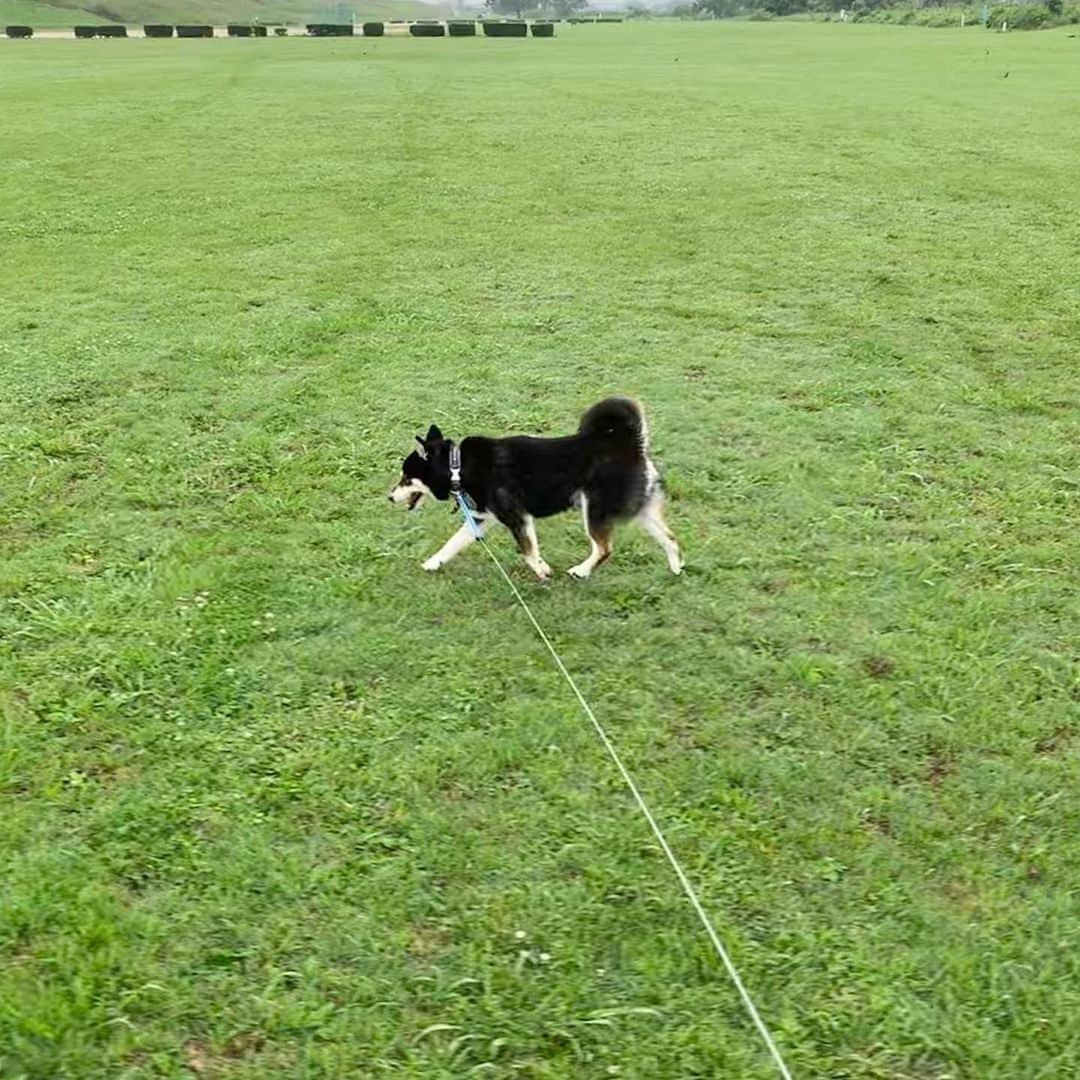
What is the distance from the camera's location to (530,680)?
11.9 ft

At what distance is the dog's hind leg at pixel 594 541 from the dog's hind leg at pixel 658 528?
5.6 inches

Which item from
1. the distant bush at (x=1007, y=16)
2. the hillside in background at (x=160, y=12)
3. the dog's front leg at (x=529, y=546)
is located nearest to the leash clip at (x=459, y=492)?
the dog's front leg at (x=529, y=546)

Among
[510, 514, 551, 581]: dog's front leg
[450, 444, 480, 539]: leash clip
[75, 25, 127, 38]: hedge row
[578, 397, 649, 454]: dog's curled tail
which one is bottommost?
[510, 514, 551, 581]: dog's front leg

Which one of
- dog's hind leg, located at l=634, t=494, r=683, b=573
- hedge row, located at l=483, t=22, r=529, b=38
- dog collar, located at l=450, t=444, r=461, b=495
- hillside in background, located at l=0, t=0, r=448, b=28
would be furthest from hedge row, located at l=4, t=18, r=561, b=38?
dog's hind leg, located at l=634, t=494, r=683, b=573

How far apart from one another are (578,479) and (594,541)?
10.8 inches

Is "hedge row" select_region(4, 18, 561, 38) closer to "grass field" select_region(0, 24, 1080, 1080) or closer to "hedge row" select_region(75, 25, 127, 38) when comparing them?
"hedge row" select_region(75, 25, 127, 38)

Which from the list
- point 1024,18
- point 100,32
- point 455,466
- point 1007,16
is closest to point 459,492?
point 455,466

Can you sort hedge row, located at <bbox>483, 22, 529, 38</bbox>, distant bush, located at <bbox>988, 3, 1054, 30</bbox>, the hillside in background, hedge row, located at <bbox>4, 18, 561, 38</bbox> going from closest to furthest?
distant bush, located at <bbox>988, 3, 1054, 30</bbox> → hedge row, located at <bbox>4, 18, 561, 38</bbox> → hedge row, located at <bbox>483, 22, 529, 38</bbox> → the hillside in background

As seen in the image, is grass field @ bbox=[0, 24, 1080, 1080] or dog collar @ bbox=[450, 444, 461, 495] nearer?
grass field @ bbox=[0, 24, 1080, 1080]

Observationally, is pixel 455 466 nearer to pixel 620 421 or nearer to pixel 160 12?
pixel 620 421

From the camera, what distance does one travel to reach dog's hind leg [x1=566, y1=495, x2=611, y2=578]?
4.12 metres

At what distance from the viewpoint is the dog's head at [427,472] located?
4.29 m

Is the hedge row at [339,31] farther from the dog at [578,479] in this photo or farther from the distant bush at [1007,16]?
the dog at [578,479]

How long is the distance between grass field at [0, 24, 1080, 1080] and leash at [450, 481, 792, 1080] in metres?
0.04
